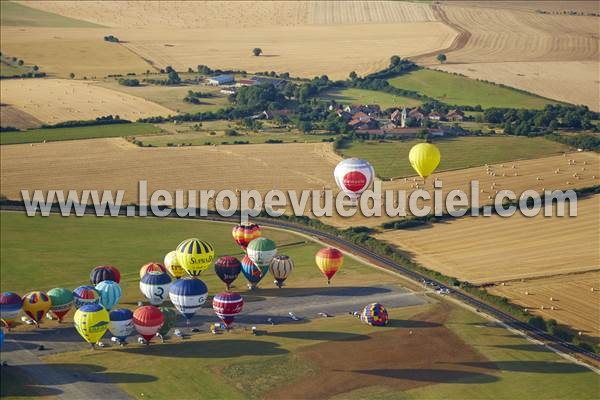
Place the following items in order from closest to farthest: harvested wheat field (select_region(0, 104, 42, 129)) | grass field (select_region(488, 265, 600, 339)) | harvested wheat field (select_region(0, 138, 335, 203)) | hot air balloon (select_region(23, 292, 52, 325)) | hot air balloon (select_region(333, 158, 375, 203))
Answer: hot air balloon (select_region(23, 292, 52, 325)) → grass field (select_region(488, 265, 600, 339)) → hot air balloon (select_region(333, 158, 375, 203)) → harvested wheat field (select_region(0, 138, 335, 203)) → harvested wheat field (select_region(0, 104, 42, 129))

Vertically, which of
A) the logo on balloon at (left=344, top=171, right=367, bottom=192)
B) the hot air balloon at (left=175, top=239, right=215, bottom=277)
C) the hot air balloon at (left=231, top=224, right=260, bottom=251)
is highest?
the logo on balloon at (left=344, top=171, right=367, bottom=192)

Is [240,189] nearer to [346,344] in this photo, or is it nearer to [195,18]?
[346,344]

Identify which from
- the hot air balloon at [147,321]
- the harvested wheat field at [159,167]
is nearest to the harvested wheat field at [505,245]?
the harvested wheat field at [159,167]

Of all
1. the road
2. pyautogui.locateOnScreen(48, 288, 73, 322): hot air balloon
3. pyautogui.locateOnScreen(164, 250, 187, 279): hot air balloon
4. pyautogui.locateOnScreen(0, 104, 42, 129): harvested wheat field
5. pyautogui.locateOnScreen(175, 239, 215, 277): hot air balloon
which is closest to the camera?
the road

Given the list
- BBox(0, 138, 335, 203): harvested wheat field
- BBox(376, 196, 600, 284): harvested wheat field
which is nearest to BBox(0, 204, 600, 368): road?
BBox(376, 196, 600, 284): harvested wheat field

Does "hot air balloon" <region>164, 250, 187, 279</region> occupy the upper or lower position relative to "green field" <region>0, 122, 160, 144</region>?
lower

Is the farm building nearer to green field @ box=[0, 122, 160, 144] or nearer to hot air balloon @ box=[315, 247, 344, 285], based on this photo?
green field @ box=[0, 122, 160, 144]

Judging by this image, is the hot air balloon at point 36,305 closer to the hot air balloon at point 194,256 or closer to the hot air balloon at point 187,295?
the hot air balloon at point 187,295
